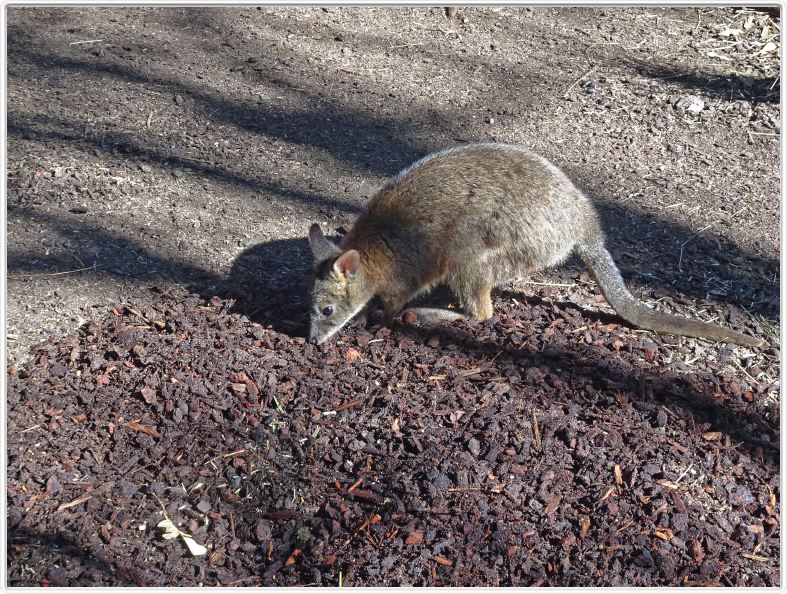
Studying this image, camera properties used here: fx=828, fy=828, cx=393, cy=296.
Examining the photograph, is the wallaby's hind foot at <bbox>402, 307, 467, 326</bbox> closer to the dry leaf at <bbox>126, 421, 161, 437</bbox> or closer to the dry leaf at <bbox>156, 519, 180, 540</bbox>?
the dry leaf at <bbox>126, 421, 161, 437</bbox>

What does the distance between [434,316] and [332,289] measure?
0.73 m

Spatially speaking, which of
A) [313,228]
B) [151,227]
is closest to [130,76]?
[151,227]

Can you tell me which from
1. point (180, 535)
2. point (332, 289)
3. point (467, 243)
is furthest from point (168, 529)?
point (467, 243)

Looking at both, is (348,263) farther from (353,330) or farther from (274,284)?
(274,284)

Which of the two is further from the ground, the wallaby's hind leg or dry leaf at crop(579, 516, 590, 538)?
the wallaby's hind leg

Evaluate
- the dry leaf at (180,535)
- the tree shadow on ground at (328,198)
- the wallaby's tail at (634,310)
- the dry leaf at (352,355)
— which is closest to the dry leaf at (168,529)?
the dry leaf at (180,535)

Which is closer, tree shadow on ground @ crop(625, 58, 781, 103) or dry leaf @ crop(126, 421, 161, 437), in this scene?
dry leaf @ crop(126, 421, 161, 437)

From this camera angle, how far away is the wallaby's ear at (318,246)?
5.48 m

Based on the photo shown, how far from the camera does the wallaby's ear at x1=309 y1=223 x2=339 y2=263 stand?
5.48m

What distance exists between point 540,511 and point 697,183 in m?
3.99

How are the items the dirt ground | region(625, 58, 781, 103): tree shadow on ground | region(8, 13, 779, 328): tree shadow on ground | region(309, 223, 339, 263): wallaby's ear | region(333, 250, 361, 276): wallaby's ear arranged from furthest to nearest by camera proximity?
region(625, 58, 781, 103): tree shadow on ground
region(8, 13, 779, 328): tree shadow on ground
region(309, 223, 339, 263): wallaby's ear
region(333, 250, 361, 276): wallaby's ear
the dirt ground

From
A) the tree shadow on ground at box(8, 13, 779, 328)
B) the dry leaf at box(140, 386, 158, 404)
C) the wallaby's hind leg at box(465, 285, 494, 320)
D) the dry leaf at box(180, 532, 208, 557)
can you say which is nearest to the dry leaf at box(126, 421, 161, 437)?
the dry leaf at box(140, 386, 158, 404)

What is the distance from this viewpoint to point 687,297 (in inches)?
229

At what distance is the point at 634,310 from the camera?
17.6ft
